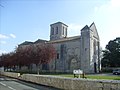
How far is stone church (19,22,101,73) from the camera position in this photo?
67.7 meters

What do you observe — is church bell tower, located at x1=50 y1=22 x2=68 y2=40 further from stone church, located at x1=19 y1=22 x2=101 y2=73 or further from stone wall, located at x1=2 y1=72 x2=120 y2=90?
stone wall, located at x1=2 y1=72 x2=120 y2=90

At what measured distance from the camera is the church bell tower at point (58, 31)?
8656cm

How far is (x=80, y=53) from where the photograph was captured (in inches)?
2768

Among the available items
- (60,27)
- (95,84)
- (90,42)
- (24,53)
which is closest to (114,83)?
(95,84)

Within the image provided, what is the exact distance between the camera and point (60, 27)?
86.4 metres

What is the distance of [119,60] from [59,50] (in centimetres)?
2224

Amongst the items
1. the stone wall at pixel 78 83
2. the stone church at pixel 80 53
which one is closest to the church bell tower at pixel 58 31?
the stone church at pixel 80 53

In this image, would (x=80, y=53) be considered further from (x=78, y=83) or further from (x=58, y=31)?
(x=78, y=83)

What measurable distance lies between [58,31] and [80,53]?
19492 millimetres

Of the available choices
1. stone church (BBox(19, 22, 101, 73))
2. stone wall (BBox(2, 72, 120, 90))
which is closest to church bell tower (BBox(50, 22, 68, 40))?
stone church (BBox(19, 22, 101, 73))

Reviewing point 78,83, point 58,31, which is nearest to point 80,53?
point 58,31

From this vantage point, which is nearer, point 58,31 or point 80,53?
point 80,53

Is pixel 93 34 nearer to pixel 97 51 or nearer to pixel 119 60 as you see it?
pixel 97 51

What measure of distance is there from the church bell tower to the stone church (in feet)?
6.99
